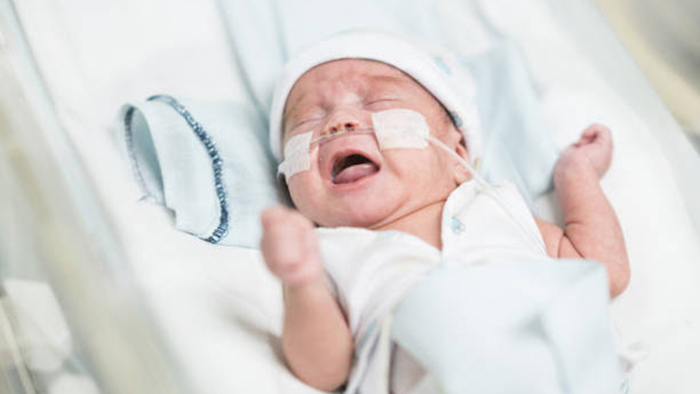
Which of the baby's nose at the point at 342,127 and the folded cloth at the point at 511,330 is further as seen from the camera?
the baby's nose at the point at 342,127

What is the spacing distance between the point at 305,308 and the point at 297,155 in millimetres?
392

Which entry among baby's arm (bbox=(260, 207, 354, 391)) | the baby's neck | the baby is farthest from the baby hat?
baby's arm (bbox=(260, 207, 354, 391))

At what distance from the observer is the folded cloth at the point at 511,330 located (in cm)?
90

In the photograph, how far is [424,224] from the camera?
121cm

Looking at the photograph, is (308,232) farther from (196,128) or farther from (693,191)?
(693,191)

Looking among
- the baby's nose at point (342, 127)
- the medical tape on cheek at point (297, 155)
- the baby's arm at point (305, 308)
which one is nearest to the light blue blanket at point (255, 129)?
the medical tape on cheek at point (297, 155)

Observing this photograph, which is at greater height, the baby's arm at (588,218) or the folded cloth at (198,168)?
the folded cloth at (198,168)

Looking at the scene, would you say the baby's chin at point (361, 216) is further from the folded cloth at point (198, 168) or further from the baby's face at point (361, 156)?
the folded cloth at point (198, 168)

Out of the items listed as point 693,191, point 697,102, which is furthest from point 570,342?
point 697,102

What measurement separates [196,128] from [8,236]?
0.41 meters

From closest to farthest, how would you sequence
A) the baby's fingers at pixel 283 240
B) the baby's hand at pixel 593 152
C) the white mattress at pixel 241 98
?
the baby's fingers at pixel 283 240 → the white mattress at pixel 241 98 → the baby's hand at pixel 593 152

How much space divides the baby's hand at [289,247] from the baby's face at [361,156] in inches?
11.9

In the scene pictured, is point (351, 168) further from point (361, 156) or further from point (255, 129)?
point (255, 129)

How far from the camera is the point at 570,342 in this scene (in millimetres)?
895
